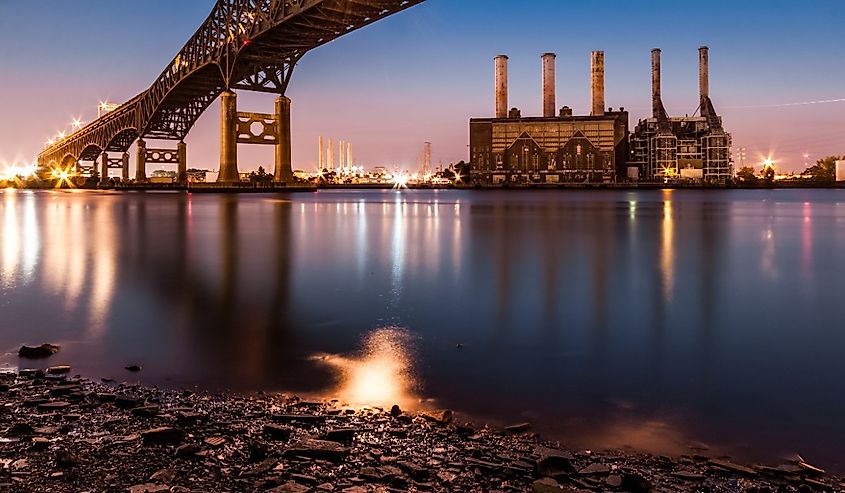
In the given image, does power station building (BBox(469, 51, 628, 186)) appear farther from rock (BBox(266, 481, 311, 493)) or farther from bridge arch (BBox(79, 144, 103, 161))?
rock (BBox(266, 481, 311, 493))

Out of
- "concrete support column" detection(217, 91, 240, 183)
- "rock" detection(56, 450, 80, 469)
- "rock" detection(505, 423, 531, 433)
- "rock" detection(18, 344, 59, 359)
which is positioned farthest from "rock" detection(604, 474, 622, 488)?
"concrete support column" detection(217, 91, 240, 183)

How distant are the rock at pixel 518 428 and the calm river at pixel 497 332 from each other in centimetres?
6

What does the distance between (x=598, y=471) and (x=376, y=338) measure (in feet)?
10.5

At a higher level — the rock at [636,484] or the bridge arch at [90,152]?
the bridge arch at [90,152]

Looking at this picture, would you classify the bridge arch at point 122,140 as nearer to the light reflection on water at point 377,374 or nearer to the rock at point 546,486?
the light reflection on water at point 377,374

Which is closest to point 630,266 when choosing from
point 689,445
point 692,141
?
point 689,445

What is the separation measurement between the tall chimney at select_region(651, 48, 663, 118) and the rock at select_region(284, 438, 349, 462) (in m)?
115

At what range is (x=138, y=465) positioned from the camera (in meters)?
3.12

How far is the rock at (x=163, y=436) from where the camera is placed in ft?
11.2

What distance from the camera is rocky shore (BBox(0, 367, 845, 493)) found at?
2.98 m

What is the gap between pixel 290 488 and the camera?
9.39 ft

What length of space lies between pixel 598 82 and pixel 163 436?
105342 millimetres

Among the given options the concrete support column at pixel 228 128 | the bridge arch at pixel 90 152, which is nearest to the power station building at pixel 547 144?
the bridge arch at pixel 90 152

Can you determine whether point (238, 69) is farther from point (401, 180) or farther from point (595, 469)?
point (401, 180)
